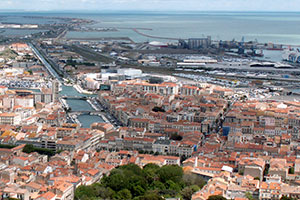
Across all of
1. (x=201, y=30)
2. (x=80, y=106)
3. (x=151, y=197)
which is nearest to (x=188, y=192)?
(x=151, y=197)

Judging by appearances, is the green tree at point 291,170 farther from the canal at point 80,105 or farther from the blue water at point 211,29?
the blue water at point 211,29

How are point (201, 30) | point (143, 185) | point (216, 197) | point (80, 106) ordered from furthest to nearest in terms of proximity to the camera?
point (201, 30) → point (80, 106) → point (143, 185) → point (216, 197)

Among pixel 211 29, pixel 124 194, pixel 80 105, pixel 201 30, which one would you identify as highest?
pixel 211 29

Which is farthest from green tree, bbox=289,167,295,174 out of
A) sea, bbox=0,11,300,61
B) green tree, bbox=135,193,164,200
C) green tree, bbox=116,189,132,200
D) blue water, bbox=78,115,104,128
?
sea, bbox=0,11,300,61

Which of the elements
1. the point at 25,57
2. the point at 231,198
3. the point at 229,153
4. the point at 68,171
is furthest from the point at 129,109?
the point at 25,57

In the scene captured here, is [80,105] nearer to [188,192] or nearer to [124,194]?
[124,194]

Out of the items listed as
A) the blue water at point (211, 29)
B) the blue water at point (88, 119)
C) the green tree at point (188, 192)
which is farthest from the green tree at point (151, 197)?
→ the blue water at point (211, 29)

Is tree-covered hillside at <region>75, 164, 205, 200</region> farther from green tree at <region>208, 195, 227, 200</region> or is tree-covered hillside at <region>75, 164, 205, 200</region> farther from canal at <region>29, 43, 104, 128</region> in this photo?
canal at <region>29, 43, 104, 128</region>

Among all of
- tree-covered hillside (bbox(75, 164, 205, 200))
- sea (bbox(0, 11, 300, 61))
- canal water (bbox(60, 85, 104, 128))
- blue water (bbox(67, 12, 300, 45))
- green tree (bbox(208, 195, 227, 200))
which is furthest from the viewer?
blue water (bbox(67, 12, 300, 45))
